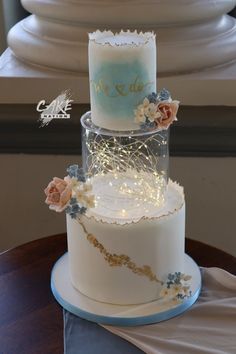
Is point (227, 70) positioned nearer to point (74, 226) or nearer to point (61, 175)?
point (61, 175)

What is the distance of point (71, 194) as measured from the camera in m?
0.92

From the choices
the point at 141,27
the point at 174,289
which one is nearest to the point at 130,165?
the point at 174,289

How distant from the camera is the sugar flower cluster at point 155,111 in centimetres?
88

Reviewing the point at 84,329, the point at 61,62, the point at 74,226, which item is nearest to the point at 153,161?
the point at 74,226

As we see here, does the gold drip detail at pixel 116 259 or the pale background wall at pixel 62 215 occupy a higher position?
the gold drip detail at pixel 116 259

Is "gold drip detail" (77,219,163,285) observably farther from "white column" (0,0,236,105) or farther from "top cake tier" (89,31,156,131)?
"white column" (0,0,236,105)

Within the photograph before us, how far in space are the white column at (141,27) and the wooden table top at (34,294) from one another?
41cm

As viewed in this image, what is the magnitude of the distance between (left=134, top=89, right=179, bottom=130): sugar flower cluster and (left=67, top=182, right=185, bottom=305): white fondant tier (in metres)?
0.15

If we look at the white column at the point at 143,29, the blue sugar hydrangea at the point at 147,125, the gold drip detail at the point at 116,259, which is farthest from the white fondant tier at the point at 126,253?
the white column at the point at 143,29

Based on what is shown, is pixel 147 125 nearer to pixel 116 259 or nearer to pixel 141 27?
pixel 116 259

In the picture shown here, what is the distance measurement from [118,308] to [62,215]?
1.82ft

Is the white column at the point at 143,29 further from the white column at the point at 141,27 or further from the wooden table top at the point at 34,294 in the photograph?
the wooden table top at the point at 34,294

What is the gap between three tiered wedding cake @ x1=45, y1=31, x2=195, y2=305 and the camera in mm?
883

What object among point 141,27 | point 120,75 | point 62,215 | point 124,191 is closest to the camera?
point 120,75
